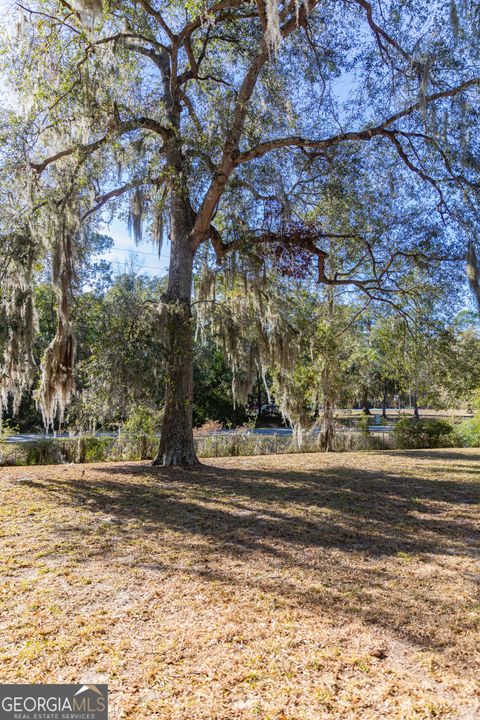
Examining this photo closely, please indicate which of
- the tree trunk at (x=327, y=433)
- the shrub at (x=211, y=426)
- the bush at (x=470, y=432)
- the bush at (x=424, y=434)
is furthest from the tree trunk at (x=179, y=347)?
the bush at (x=470, y=432)

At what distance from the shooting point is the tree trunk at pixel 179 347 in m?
7.92

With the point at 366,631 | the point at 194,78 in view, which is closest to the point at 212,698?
the point at 366,631

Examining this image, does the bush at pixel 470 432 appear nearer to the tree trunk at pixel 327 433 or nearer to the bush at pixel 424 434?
the bush at pixel 424 434

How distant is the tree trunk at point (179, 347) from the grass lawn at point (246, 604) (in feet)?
8.16

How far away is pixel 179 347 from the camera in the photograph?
26.0 feet

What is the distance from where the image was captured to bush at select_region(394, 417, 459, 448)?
14984 mm

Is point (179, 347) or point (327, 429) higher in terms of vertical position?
point (179, 347)

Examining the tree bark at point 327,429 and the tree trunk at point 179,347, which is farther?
the tree bark at point 327,429

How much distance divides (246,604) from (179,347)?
5494mm

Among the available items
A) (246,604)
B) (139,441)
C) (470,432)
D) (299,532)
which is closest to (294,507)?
(299,532)

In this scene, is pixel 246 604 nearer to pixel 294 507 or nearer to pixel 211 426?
pixel 294 507

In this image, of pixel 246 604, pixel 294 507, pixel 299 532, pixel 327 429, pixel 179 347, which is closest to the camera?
pixel 246 604

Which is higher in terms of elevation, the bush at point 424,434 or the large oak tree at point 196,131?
the large oak tree at point 196,131

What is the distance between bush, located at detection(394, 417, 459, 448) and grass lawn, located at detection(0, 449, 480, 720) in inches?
370
